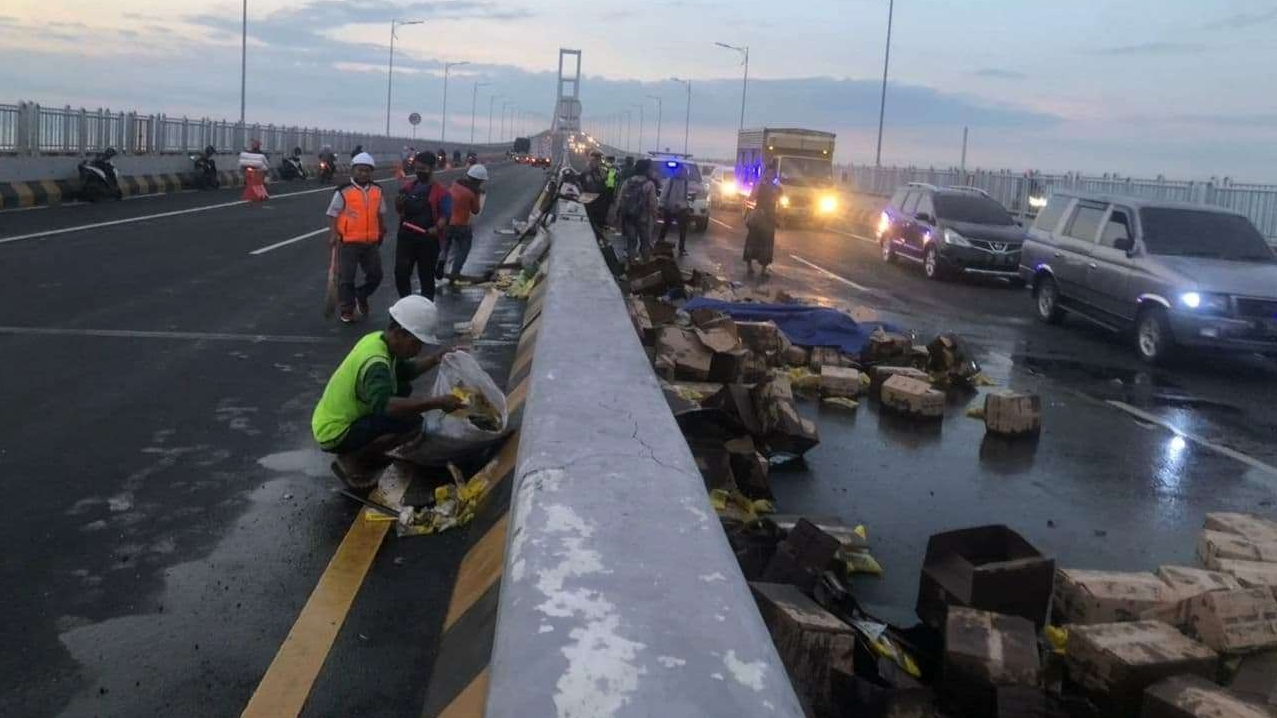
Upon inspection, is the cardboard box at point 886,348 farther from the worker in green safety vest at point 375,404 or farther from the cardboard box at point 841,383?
the worker in green safety vest at point 375,404

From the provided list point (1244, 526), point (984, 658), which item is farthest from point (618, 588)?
point (1244, 526)

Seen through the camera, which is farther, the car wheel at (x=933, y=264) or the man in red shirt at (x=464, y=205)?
the car wheel at (x=933, y=264)

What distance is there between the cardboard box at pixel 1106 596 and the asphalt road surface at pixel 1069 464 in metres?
0.67

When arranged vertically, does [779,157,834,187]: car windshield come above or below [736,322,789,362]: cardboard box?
above

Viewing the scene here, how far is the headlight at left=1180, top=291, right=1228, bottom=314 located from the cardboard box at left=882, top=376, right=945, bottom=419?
5049 mm

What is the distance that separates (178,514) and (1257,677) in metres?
4.87

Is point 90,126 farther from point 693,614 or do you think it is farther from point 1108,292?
point 693,614

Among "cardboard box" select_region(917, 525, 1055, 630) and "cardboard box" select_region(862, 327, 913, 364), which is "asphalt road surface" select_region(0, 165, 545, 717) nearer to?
"cardboard box" select_region(917, 525, 1055, 630)

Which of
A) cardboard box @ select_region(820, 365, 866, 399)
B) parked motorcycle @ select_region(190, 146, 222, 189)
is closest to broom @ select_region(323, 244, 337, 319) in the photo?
cardboard box @ select_region(820, 365, 866, 399)

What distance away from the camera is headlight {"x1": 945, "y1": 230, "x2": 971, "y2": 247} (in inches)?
937

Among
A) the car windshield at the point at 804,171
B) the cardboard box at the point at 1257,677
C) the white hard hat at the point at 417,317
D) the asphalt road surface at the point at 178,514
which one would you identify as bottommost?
the asphalt road surface at the point at 178,514

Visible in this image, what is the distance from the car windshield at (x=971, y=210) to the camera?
25.2 metres

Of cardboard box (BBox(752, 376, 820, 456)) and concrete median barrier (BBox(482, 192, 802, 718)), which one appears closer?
concrete median barrier (BBox(482, 192, 802, 718))

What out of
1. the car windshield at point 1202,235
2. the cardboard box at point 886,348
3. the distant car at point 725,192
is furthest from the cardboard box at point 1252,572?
the distant car at point 725,192
